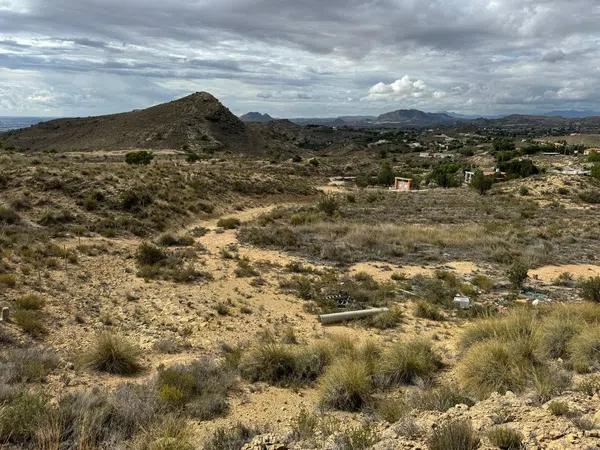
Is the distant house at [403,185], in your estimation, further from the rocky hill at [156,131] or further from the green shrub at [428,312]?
the rocky hill at [156,131]

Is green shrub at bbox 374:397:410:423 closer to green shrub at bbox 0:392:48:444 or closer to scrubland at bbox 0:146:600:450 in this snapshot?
scrubland at bbox 0:146:600:450

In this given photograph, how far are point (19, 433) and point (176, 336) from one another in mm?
5512

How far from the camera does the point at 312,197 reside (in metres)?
43.0

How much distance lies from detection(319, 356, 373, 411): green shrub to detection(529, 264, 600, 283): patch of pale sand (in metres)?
11.6

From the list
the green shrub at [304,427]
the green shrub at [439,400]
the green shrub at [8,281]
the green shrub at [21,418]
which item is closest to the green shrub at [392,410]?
the green shrub at [439,400]

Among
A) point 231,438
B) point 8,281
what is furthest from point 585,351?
point 8,281

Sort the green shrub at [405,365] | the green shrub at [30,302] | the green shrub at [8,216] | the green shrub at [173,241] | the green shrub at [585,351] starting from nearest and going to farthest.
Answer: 1. the green shrub at [585,351]
2. the green shrub at [405,365]
3. the green shrub at [30,302]
4. the green shrub at [8,216]
5. the green shrub at [173,241]

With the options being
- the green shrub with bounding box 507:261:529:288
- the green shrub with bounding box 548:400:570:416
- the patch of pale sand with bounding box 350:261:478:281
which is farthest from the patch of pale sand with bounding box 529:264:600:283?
the green shrub with bounding box 548:400:570:416

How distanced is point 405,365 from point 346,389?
1.40 meters

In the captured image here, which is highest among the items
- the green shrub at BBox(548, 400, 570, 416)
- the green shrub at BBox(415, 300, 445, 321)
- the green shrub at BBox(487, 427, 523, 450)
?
the green shrub at BBox(487, 427, 523, 450)

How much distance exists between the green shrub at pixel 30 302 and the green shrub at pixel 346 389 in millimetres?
7261

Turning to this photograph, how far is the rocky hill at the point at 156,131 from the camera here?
277 feet

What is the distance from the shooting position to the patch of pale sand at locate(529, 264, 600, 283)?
1683cm

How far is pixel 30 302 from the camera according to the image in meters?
11.0
